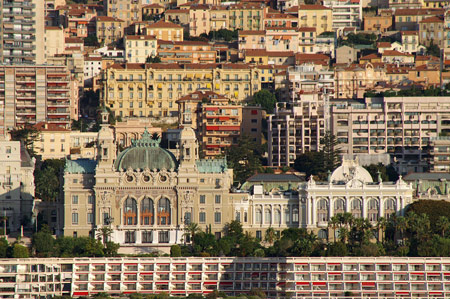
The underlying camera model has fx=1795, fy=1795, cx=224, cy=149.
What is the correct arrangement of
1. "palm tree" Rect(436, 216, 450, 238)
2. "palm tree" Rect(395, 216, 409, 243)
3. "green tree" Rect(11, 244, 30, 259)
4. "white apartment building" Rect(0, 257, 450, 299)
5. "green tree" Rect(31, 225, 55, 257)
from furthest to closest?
"palm tree" Rect(395, 216, 409, 243) < "palm tree" Rect(436, 216, 450, 238) < "green tree" Rect(31, 225, 55, 257) < "green tree" Rect(11, 244, 30, 259) < "white apartment building" Rect(0, 257, 450, 299)

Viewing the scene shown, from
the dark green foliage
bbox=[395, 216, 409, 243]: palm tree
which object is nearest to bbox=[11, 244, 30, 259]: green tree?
the dark green foliage

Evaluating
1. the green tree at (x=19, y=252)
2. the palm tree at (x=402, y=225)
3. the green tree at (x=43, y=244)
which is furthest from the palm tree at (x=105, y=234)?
the palm tree at (x=402, y=225)

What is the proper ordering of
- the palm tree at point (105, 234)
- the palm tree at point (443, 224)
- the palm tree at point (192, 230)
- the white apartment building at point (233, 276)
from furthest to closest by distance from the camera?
the palm tree at point (105, 234), the palm tree at point (192, 230), the palm tree at point (443, 224), the white apartment building at point (233, 276)

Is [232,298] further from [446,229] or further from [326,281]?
[446,229]

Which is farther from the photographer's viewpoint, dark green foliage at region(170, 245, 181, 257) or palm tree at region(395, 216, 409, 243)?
palm tree at region(395, 216, 409, 243)

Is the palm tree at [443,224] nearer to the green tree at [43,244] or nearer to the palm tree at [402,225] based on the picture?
the palm tree at [402,225]

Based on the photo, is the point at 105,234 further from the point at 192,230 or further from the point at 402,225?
the point at 402,225

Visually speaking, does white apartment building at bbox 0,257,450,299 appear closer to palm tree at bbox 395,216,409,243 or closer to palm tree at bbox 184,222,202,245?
palm tree at bbox 395,216,409,243

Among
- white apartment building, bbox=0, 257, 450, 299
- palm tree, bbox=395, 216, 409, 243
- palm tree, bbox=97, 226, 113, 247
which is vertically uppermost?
palm tree, bbox=395, 216, 409, 243
